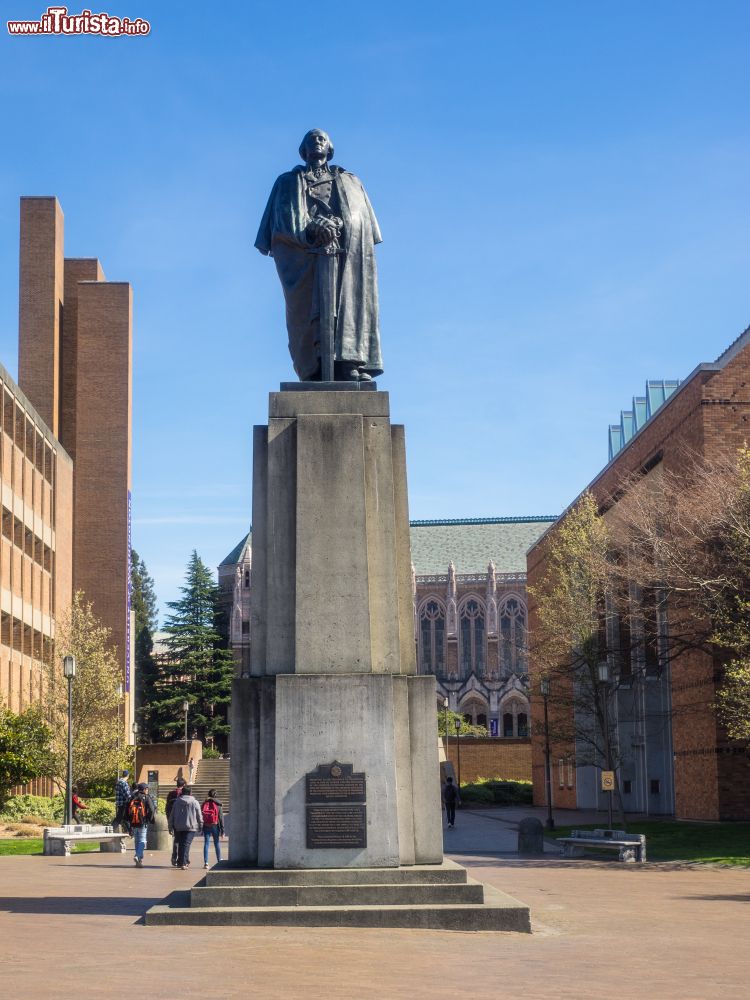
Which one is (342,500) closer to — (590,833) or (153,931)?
(153,931)

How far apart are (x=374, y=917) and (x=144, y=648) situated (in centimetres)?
10006

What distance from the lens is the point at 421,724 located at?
13.6 metres

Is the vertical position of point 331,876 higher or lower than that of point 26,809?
higher

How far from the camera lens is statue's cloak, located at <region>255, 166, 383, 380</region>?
14.9m

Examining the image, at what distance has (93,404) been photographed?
67.6 metres

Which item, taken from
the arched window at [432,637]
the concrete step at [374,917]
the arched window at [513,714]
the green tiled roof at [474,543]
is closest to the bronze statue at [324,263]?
the concrete step at [374,917]

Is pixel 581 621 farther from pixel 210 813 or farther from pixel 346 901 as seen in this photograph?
pixel 346 901

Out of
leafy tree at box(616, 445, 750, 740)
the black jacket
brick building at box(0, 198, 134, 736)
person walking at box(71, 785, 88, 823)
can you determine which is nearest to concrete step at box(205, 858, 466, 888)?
the black jacket

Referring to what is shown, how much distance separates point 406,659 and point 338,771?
5.00ft

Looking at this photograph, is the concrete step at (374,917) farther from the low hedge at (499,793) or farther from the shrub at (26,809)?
the low hedge at (499,793)

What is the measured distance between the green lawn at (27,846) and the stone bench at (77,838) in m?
0.40

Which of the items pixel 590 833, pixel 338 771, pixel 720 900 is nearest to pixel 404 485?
pixel 338 771

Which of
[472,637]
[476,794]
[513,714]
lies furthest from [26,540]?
[472,637]

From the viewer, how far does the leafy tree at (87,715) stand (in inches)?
1865
